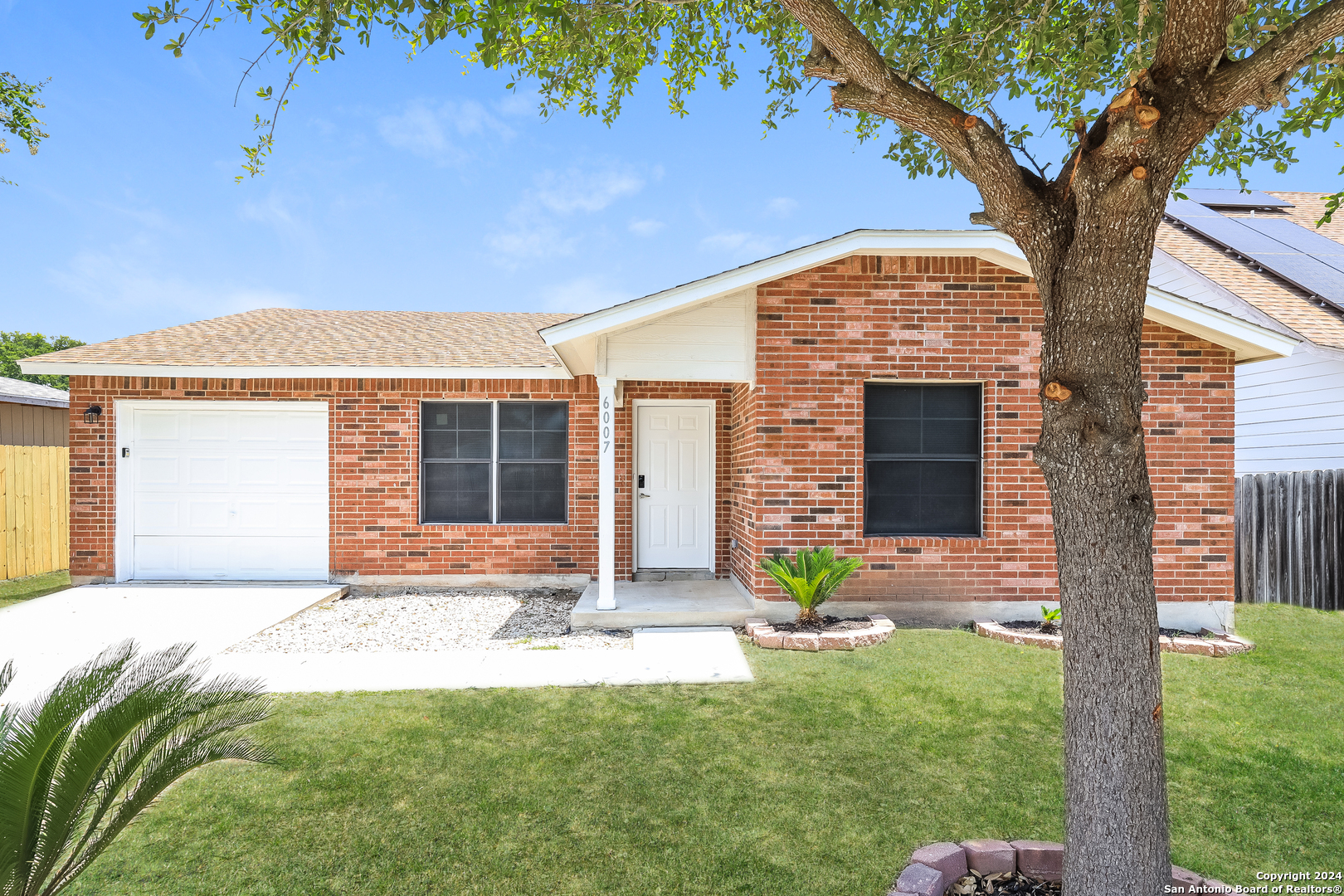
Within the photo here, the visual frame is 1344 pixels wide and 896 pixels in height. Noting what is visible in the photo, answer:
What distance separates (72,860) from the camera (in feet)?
6.81

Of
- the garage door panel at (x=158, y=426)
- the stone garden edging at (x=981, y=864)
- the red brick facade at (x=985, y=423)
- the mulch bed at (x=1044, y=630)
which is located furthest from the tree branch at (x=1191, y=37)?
the garage door panel at (x=158, y=426)

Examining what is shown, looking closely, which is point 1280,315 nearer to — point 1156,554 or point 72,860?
point 1156,554

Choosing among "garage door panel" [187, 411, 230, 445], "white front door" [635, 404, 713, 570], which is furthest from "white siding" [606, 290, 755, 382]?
→ "garage door panel" [187, 411, 230, 445]

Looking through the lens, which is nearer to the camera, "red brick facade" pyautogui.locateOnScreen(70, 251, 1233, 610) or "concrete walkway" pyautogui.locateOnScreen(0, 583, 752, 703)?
"concrete walkway" pyautogui.locateOnScreen(0, 583, 752, 703)

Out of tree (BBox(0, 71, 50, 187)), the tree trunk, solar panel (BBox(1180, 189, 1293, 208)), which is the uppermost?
solar panel (BBox(1180, 189, 1293, 208))

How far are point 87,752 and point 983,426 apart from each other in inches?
273

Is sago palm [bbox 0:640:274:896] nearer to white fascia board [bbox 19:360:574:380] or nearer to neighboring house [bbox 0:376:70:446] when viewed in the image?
white fascia board [bbox 19:360:574:380]

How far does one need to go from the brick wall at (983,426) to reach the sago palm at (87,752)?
4941 mm

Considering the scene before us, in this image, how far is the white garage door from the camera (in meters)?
8.45

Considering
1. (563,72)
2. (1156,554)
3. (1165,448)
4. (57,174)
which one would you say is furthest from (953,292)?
(57,174)

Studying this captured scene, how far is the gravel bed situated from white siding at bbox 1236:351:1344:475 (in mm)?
9650

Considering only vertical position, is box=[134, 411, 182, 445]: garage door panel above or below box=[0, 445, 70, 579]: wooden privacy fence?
above

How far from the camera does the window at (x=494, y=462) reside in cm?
854

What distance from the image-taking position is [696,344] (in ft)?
21.4
